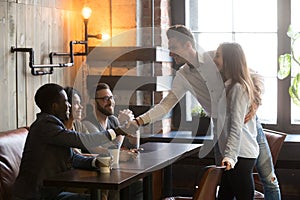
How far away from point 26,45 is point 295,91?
2.23 m

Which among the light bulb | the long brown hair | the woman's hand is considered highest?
the light bulb

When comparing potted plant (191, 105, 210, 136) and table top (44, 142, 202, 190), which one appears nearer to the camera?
table top (44, 142, 202, 190)

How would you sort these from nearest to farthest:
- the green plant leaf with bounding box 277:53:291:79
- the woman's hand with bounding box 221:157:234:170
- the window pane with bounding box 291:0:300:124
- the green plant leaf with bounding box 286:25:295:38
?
the woman's hand with bounding box 221:157:234:170, the green plant leaf with bounding box 286:25:295:38, the green plant leaf with bounding box 277:53:291:79, the window pane with bounding box 291:0:300:124

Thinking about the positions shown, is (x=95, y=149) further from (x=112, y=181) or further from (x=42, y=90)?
(x=112, y=181)

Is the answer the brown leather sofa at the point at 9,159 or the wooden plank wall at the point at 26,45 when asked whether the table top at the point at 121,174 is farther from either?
the wooden plank wall at the point at 26,45

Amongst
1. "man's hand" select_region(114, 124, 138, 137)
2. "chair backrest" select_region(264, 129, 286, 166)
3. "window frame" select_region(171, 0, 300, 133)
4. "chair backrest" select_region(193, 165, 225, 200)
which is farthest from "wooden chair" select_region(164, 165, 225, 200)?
"window frame" select_region(171, 0, 300, 133)

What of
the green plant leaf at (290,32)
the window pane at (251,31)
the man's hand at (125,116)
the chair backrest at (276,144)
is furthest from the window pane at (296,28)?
the man's hand at (125,116)

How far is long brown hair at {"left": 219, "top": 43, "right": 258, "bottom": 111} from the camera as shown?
11.2 ft

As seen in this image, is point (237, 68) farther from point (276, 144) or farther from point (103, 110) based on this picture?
point (103, 110)

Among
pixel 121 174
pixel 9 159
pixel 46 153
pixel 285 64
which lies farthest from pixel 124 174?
pixel 285 64

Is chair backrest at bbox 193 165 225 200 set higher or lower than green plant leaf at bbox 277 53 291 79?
lower

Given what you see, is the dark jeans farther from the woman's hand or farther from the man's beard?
the man's beard

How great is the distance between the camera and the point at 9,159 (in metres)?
3.74

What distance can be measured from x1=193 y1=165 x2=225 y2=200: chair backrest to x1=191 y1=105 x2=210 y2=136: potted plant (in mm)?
2180
